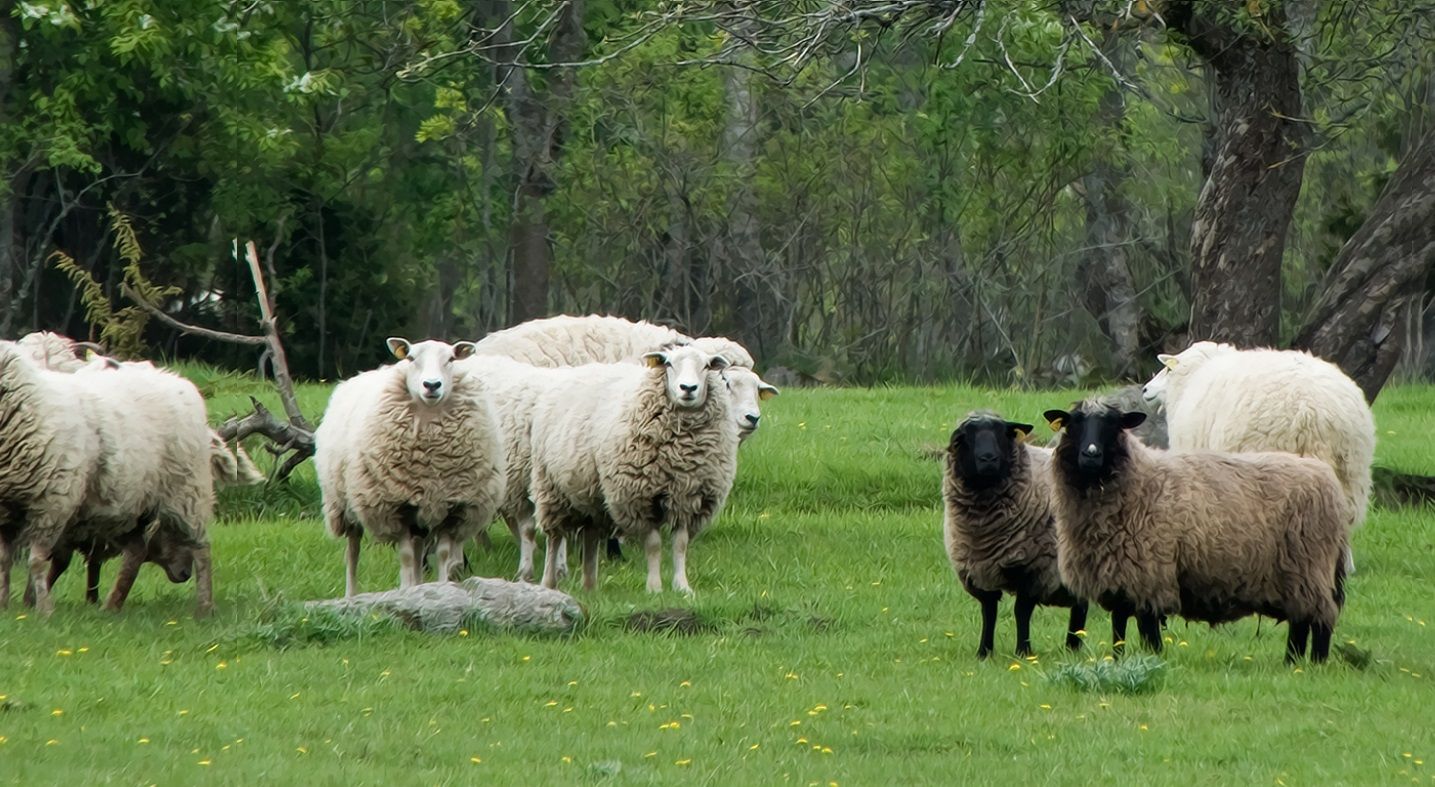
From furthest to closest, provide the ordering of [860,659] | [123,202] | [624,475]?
[123,202] → [624,475] → [860,659]

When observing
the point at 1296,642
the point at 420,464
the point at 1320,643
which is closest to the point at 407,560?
the point at 420,464

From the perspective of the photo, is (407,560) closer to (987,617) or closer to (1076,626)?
(987,617)

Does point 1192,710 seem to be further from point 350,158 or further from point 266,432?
point 350,158

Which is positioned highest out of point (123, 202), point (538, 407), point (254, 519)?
point (123, 202)

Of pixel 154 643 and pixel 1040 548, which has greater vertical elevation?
pixel 1040 548

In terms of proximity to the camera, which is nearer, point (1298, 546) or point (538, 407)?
point (1298, 546)

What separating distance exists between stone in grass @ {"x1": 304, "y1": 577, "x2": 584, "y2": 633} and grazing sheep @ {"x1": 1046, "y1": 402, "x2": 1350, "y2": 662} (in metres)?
2.86

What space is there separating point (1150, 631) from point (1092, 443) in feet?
3.34

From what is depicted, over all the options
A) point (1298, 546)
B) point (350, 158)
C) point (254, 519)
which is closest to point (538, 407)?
point (254, 519)

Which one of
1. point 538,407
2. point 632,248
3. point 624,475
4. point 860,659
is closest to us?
point 860,659

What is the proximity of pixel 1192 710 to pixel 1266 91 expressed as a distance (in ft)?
24.4

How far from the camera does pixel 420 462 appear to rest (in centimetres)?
1219

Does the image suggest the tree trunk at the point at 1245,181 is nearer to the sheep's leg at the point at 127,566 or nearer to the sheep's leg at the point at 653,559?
the sheep's leg at the point at 653,559

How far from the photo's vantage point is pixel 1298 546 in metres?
9.41
